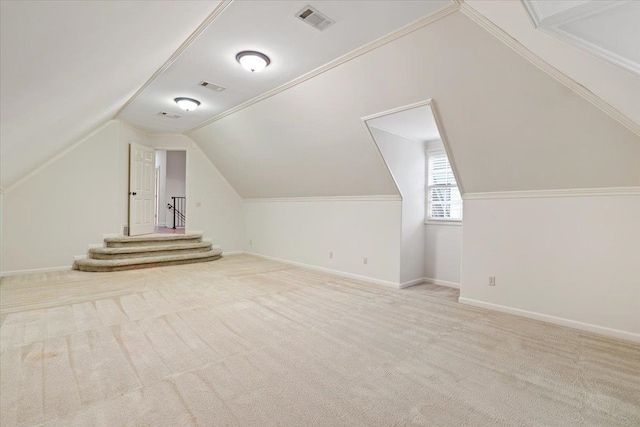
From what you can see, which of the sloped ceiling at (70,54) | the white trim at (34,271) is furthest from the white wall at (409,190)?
the white trim at (34,271)

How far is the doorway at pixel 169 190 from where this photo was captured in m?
10.4

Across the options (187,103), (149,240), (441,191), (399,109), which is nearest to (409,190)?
(441,191)

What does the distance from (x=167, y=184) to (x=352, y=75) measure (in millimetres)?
9104

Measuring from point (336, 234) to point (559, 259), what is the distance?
3.21m

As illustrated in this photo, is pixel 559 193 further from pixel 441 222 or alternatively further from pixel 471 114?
pixel 441 222

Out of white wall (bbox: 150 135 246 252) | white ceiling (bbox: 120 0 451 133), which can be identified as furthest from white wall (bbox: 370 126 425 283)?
white wall (bbox: 150 135 246 252)

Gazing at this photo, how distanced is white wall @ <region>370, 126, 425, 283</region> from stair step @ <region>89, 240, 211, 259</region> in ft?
15.1

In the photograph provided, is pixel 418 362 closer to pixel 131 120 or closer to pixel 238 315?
pixel 238 315

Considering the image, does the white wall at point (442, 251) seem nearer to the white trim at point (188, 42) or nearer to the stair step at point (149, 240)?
the white trim at point (188, 42)

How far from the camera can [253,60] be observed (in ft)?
10.6

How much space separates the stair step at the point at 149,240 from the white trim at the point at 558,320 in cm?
577

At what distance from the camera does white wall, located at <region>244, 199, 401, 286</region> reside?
15.4ft

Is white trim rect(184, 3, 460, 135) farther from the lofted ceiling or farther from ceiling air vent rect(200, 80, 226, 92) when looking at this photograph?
ceiling air vent rect(200, 80, 226, 92)

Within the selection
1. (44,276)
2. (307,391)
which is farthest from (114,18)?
(44,276)
